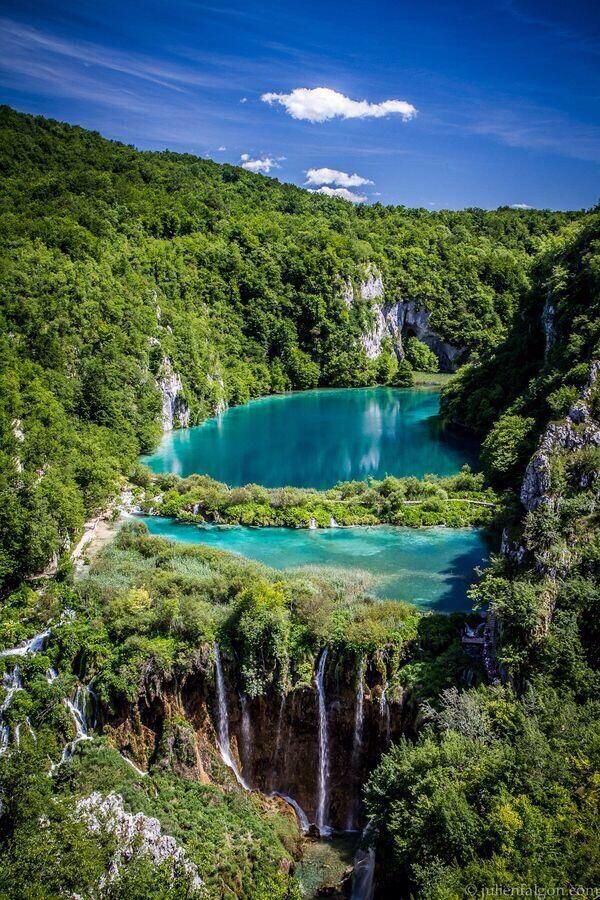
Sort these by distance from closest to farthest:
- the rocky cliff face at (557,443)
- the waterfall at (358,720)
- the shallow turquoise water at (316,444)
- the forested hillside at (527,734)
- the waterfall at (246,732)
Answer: the forested hillside at (527,734), the waterfall at (358,720), the waterfall at (246,732), the rocky cliff face at (557,443), the shallow turquoise water at (316,444)

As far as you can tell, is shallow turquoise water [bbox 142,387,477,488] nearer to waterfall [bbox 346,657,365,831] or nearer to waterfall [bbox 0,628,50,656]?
waterfall [bbox 0,628,50,656]

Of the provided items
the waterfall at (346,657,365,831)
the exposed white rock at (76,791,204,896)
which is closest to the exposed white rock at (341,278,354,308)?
the waterfall at (346,657,365,831)

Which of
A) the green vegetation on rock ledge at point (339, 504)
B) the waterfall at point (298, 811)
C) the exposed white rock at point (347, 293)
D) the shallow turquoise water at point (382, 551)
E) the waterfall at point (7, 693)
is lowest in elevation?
the waterfall at point (298, 811)

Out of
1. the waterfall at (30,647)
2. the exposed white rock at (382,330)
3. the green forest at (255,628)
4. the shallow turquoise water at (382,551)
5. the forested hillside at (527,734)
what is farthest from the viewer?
the exposed white rock at (382,330)

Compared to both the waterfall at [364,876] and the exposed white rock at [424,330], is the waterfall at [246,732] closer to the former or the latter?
the waterfall at [364,876]

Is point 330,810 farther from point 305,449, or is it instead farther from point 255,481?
point 305,449

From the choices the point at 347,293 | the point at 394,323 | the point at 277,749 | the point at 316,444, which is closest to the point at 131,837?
the point at 277,749

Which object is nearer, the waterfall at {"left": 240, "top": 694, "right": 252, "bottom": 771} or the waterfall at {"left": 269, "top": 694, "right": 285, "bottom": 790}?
the waterfall at {"left": 269, "top": 694, "right": 285, "bottom": 790}

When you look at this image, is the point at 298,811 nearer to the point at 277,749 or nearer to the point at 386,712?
the point at 277,749

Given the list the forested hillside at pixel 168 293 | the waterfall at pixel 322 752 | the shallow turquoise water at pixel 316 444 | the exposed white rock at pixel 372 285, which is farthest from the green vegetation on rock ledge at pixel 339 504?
the exposed white rock at pixel 372 285
